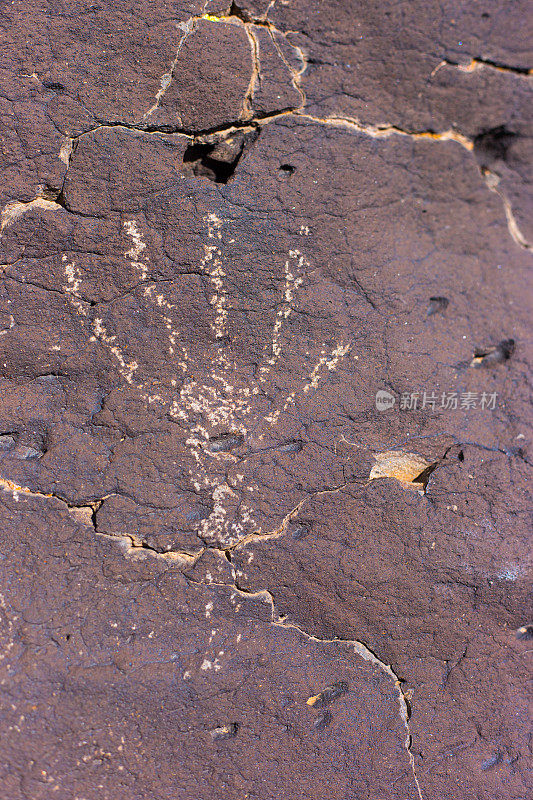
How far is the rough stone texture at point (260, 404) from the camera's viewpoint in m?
1.48

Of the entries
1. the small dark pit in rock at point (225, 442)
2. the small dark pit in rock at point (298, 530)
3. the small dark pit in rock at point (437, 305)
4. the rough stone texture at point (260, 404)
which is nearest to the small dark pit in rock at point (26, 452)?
the rough stone texture at point (260, 404)

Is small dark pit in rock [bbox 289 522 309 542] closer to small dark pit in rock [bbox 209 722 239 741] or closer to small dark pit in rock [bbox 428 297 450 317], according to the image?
small dark pit in rock [bbox 209 722 239 741]

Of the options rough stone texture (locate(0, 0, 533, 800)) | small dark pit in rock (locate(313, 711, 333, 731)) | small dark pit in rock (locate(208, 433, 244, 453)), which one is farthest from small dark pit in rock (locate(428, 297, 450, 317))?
small dark pit in rock (locate(313, 711, 333, 731))

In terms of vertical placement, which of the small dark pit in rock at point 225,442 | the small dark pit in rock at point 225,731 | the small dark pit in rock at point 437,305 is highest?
the small dark pit in rock at point 437,305

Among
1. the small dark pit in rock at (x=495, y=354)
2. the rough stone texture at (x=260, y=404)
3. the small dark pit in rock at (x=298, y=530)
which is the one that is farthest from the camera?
the small dark pit in rock at (x=495, y=354)

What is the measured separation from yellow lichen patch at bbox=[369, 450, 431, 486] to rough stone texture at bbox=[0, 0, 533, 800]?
3 centimetres

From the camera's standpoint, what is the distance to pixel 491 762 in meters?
1.67

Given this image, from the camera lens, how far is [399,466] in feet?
5.46

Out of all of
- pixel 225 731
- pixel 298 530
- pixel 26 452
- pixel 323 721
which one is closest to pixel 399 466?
pixel 298 530

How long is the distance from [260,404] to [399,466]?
514mm

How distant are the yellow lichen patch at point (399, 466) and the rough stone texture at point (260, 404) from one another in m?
0.03

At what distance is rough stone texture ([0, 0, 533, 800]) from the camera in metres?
1.48

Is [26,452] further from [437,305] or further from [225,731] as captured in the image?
[437,305]

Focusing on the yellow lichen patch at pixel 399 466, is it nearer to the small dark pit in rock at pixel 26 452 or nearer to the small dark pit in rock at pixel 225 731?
the small dark pit in rock at pixel 225 731
